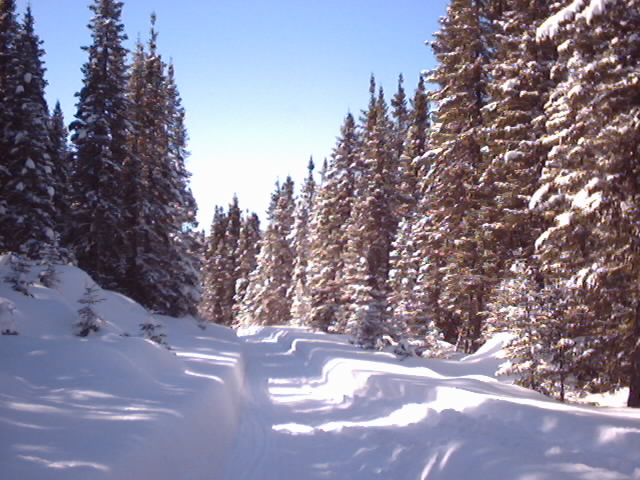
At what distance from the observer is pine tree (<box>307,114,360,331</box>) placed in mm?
35562

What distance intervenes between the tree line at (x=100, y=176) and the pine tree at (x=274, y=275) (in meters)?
24.2

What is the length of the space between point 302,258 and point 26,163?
3078 centimetres

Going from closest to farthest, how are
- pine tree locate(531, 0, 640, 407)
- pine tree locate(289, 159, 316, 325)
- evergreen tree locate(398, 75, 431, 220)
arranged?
1. pine tree locate(531, 0, 640, 407)
2. evergreen tree locate(398, 75, 431, 220)
3. pine tree locate(289, 159, 316, 325)

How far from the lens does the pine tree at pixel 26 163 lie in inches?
782

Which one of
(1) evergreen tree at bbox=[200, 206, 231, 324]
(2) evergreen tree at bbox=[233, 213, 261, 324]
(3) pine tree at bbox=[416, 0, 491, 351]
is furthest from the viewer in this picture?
(1) evergreen tree at bbox=[200, 206, 231, 324]

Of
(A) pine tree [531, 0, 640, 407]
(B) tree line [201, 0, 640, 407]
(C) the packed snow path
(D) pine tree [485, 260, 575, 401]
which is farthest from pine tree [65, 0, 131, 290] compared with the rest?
(A) pine tree [531, 0, 640, 407]

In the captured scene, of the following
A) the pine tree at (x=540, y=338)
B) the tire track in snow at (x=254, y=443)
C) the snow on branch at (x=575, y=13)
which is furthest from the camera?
the pine tree at (x=540, y=338)

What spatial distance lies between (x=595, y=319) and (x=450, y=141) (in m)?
11.6

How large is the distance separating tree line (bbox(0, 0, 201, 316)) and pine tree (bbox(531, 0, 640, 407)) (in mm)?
19364

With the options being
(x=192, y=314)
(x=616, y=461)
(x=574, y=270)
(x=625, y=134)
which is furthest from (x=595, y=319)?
(x=192, y=314)

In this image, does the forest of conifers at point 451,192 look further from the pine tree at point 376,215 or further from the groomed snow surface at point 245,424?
the groomed snow surface at point 245,424

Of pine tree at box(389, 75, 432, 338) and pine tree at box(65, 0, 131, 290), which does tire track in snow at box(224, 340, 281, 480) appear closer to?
pine tree at box(389, 75, 432, 338)

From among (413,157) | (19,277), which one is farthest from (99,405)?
(413,157)

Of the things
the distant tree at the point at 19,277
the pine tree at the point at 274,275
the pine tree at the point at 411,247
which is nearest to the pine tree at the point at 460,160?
the pine tree at the point at 411,247
